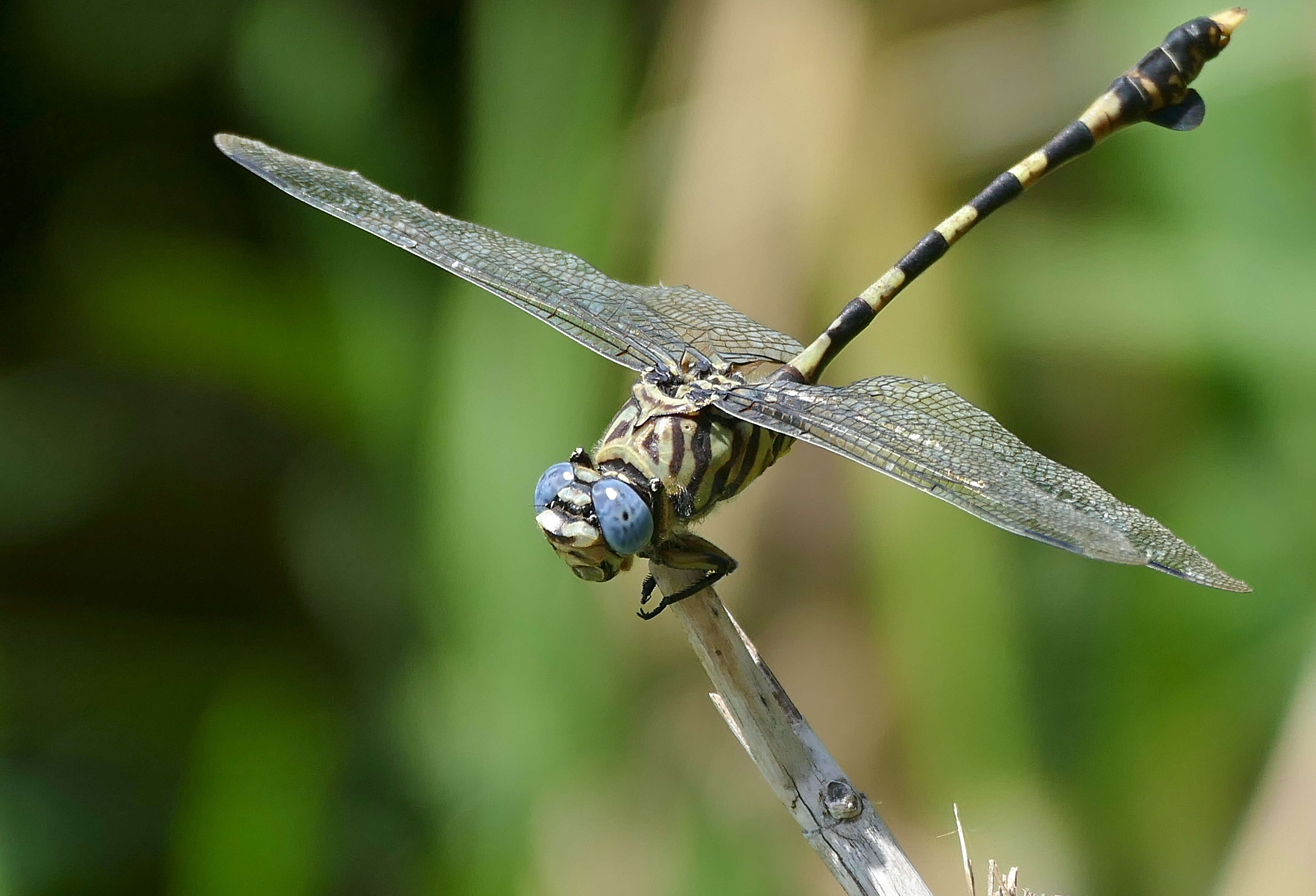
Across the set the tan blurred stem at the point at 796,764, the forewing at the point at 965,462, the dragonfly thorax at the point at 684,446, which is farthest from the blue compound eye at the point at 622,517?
the forewing at the point at 965,462

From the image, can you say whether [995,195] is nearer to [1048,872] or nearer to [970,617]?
[970,617]

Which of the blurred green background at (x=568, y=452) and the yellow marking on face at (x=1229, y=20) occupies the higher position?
the yellow marking on face at (x=1229, y=20)

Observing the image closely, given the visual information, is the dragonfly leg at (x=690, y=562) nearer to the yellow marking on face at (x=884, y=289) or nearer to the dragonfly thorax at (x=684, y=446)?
the dragonfly thorax at (x=684, y=446)

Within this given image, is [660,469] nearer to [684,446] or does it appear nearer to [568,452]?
[684,446]

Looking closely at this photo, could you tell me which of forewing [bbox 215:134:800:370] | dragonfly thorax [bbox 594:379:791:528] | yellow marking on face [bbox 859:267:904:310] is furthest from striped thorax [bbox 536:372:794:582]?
yellow marking on face [bbox 859:267:904:310]

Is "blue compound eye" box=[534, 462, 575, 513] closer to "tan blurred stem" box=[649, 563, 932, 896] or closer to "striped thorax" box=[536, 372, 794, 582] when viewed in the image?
"striped thorax" box=[536, 372, 794, 582]
